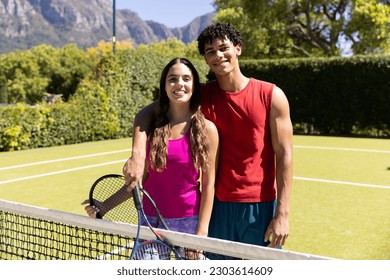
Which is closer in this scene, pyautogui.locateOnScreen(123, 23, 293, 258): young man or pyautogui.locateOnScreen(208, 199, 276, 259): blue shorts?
pyautogui.locateOnScreen(123, 23, 293, 258): young man

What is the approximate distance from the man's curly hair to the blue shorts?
0.95m

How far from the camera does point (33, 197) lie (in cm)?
786

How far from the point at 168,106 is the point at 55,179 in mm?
7325

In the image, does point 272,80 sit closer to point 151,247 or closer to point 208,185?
point 208,185

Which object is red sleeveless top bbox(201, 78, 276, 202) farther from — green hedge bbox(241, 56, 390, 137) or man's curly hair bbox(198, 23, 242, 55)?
green hedge bbox(241, 56, 390, 137)

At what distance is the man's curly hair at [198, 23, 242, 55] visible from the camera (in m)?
2.70

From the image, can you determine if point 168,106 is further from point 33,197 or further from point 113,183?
point 33,197

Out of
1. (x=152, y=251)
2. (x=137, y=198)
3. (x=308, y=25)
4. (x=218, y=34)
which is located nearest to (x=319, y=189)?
(x=218, y=34)

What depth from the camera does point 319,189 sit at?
850 cm

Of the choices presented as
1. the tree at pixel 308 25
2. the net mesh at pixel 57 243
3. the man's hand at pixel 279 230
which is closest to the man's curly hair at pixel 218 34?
the man's hand at pixel 279 230

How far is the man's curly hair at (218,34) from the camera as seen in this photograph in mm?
2699

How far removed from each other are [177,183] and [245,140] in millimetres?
466

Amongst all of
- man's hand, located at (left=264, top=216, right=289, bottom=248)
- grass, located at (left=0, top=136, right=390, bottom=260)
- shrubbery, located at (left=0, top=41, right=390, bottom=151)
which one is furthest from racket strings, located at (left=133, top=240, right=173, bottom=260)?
shrubbery, located at (left=0, top=41, right=390, bottom=151)
